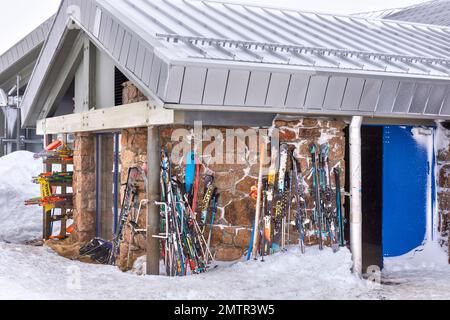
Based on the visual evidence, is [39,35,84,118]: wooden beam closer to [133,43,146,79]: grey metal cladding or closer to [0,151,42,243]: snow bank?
[0,151,42,243]: snow bank

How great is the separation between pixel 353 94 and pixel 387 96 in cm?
49

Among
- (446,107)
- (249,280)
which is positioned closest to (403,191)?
(446,107)

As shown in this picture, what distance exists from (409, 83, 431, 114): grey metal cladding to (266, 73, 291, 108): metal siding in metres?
1.84

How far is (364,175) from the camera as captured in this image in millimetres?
8477

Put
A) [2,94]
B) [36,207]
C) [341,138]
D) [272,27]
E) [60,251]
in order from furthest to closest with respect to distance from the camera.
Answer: [2,94] < [36,207] < [60,251] < [272,27] < [341,138]

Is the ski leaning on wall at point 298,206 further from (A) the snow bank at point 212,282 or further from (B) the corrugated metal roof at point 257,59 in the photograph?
(B) the corrugated metal roof at point 257,59

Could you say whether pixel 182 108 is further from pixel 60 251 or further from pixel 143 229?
pixel 60 251

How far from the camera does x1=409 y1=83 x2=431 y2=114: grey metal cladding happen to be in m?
7.44

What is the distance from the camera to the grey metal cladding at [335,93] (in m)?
6.88

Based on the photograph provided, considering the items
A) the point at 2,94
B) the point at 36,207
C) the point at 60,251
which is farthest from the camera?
the point at 2,94

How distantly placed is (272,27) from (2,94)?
11685 millimetres

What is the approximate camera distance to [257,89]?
6.49 metres

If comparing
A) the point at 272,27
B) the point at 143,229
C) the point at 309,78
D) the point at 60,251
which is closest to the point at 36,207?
the point at 60,251

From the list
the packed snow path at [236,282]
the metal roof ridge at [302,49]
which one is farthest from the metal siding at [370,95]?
the packed snow path at [236,282]
